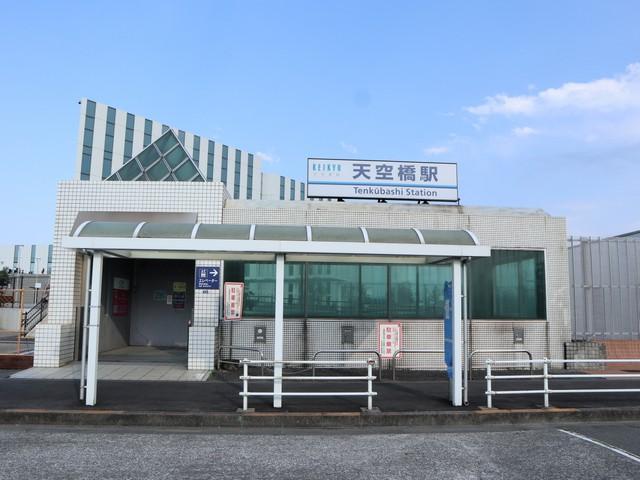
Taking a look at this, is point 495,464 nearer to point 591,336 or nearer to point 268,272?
point 268,272

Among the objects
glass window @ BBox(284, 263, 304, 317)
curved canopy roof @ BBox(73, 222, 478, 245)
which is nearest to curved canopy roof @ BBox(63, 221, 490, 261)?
curved canopy roof @ BBox(73, 222, 478, 245)

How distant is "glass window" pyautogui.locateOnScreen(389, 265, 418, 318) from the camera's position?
13547 millimetres

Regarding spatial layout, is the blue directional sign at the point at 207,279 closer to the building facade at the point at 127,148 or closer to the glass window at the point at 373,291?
the glass window at the point at 373,291

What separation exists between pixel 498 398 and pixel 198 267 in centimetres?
717

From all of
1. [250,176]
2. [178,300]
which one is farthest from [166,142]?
[250,176]

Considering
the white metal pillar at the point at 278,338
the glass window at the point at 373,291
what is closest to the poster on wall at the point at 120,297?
the glass window at the point at 373,291

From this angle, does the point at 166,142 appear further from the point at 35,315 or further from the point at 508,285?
the point at 35,315

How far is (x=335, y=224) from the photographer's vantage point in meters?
13.7

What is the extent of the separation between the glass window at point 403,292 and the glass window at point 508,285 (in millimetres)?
1491

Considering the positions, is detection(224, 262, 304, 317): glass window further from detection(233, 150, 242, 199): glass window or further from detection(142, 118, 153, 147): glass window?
detection(233, 150, 242, 199): glass window

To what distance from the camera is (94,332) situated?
8445 millimetres

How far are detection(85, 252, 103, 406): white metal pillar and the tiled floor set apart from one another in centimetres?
287

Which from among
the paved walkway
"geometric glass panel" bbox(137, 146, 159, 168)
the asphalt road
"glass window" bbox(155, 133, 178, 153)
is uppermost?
"glass window" bbox(155, 133, 178, 153)

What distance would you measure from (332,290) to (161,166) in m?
5.79
